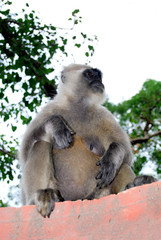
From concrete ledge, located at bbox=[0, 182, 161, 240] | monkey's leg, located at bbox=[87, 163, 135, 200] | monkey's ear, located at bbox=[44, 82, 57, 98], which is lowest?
concrete ledge, located at bbox=[0, 182, 161, 240]

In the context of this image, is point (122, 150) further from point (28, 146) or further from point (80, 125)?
point (28, 146)

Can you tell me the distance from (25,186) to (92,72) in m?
1.72

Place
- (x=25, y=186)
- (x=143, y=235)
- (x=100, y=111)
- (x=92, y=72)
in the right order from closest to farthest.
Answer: (x=143, y=235) → (x=25, y=186) → (x=100, y=111) → (x=92, y=72)

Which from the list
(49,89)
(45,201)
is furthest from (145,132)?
(45,201)

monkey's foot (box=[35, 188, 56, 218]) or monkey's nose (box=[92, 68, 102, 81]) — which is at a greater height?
monkey's nose (box=[92, 68, 102, 81])

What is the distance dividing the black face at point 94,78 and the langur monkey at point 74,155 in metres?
0.11

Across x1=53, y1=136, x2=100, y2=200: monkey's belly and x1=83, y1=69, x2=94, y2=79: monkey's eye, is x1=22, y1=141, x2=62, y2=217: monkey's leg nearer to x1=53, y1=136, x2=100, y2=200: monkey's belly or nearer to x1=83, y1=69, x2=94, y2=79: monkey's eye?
x1=53, y1=136, x2=100, y2=200: monkey's belly

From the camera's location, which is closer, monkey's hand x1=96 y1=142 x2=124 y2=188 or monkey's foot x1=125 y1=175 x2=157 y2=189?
monkey's foot x1=125 y1=175 x2=157 y2=189

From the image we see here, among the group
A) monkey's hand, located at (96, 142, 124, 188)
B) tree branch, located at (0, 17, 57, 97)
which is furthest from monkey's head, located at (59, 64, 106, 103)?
tree branch, located at (0, 17, 57, 97)

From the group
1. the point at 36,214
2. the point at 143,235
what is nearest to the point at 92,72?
the point at 36,214

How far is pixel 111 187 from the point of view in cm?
317

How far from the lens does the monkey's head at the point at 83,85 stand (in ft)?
12.6

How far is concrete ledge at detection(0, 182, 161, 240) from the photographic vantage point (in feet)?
6.33

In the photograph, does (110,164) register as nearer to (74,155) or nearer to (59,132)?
(74,155)
